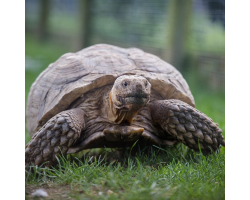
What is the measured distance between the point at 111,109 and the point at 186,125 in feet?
2.05

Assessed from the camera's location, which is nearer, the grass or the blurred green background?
the grass

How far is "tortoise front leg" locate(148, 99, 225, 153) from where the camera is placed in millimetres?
2842

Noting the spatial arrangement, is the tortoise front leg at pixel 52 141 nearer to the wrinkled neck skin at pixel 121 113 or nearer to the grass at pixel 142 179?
the grass at pixel 142 179

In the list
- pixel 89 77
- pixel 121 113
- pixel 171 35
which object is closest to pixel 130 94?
pixel 121 113

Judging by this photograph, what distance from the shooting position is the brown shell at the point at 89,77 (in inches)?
115

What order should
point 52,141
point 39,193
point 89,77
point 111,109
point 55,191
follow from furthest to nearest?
point 89,77 → point 111,109 → point 52,141 → point 55,191 → point 39,193

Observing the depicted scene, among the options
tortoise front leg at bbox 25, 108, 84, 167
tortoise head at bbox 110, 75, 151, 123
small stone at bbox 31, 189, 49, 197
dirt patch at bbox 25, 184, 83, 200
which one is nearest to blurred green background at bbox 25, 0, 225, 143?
tortoise front leg at bbox 25, 108, 84, 167

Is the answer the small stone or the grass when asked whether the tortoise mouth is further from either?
the small stone

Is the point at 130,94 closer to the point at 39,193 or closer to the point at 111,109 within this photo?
the point at 111,109

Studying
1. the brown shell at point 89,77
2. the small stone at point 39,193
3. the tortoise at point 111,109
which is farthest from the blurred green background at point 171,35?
the small stone at point 39,193

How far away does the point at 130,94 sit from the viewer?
2441 mm

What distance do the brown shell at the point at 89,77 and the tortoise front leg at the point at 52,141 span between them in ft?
1.05
